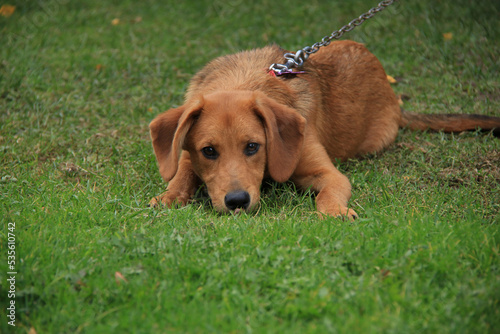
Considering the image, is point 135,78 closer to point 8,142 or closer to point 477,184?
point 8,142

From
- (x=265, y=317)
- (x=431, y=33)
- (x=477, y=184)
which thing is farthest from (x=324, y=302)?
(x=431, y=33)

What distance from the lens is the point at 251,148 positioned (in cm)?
448

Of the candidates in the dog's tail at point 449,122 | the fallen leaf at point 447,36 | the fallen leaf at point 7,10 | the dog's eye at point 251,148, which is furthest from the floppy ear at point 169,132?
the fallen leaf at point 7,10

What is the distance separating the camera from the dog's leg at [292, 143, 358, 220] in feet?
14.5

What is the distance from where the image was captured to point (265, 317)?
297cm

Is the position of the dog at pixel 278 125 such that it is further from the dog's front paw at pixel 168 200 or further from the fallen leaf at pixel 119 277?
the fallen leaf at pixel 119 277

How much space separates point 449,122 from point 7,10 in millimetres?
8598

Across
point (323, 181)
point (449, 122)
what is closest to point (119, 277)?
point (323, 181)

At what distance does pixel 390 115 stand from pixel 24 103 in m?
4.87

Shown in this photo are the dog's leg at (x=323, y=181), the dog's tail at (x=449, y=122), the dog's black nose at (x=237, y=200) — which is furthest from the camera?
the dog's tail at (x=449, y=122)

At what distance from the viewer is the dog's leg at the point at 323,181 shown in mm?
4414

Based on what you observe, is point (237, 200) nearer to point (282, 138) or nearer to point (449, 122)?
point (282, 138)

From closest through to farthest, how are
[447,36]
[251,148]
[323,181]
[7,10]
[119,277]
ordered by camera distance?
[119,277], [251,148], [323,181], [447,36], [7,10]

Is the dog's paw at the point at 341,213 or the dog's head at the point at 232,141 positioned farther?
the dog's head at the point at 232,141
